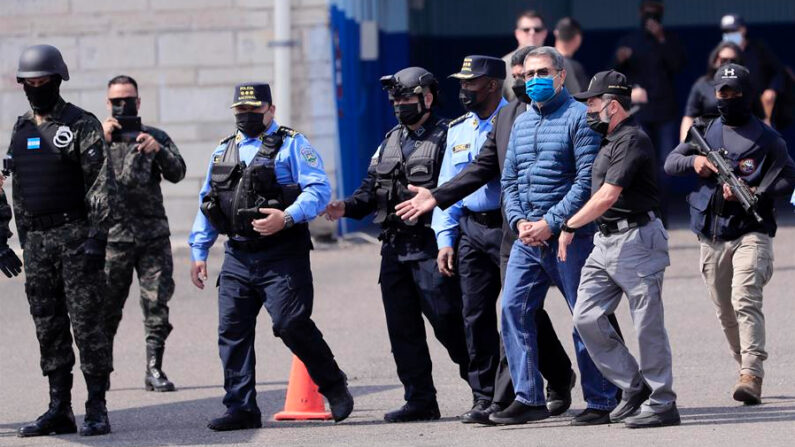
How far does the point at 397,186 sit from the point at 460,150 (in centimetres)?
40

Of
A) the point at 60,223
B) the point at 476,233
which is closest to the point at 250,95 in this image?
the point at 60,223

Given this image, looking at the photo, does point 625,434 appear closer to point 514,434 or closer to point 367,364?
point 514,434

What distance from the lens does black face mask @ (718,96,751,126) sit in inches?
339

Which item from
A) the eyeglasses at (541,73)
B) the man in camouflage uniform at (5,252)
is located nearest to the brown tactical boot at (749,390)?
the eyeglasses at (541,73)

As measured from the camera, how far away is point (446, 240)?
8328mm

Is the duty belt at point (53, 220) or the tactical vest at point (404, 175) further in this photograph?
the tactical vest at point (404, 175)

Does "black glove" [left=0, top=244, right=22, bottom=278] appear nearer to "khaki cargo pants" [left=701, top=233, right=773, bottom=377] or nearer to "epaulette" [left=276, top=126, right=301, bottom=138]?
"epaulette" [left=276, top=126, right=301, bottom=138]

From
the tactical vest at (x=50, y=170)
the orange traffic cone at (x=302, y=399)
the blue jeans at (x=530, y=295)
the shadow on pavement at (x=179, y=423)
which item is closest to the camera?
the blue jeans at (x=530, y=295)

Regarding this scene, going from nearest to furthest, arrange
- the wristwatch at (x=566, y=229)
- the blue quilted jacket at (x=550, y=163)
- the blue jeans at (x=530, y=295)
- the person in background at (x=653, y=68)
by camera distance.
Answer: the wristwatch at (x=566, y=229)
the blue quilted jacket at (x=550, y=163)
the blue jeans at (x=530, y=295)
the person in background at (x=653, y=68)

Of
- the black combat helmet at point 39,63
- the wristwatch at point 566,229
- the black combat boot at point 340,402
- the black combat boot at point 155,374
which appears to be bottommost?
the black combat boot at point 155,374

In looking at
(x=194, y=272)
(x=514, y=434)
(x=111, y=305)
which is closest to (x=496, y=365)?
(x=514, y=434)

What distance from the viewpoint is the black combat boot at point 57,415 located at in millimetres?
8344

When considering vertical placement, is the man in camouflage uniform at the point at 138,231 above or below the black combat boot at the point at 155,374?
above

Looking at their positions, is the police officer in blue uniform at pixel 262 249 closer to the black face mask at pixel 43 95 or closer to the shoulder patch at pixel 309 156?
the shoulder patch at pixel 309 156
